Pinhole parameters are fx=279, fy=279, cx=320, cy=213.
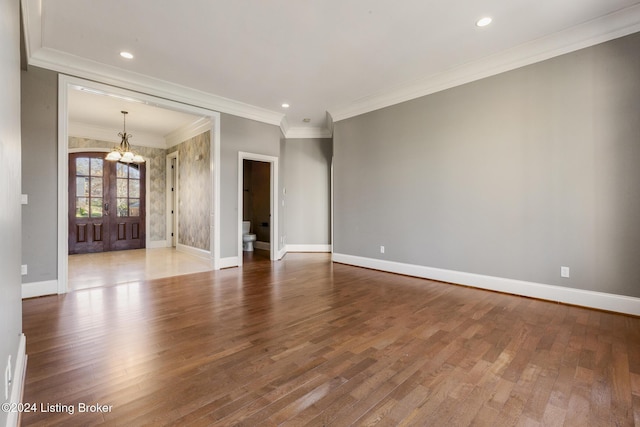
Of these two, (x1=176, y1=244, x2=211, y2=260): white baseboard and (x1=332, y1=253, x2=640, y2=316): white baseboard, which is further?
(x1=176, y1=244, x2=211, y2=260): white baseboard

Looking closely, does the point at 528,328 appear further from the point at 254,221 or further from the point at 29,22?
the point at 254,221

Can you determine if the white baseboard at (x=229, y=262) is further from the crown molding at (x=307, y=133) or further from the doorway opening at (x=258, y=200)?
the crown molding at (x=307, y=133)

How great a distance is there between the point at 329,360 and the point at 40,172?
4.24 metres

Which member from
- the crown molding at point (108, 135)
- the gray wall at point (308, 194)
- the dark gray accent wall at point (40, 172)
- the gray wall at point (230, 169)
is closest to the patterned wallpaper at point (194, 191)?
the crown molding at point (108, 135)

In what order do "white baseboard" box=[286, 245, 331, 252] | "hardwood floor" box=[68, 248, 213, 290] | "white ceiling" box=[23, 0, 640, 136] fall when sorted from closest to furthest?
"white ceiling" box=[23, 0, 640, 136] → "hardwood floor" box=[68, 248, 213, 290] → "white baseboard" box=[286, 245, 331, 252]

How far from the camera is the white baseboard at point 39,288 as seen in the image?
3.43m

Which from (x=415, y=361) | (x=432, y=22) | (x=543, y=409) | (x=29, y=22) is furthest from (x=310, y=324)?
(x=29, y=22)

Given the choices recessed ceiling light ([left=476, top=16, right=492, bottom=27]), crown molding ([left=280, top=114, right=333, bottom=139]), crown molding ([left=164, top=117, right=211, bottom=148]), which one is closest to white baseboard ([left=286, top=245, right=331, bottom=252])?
crown molding ([left=280, top=114, right=333, bottom=139])

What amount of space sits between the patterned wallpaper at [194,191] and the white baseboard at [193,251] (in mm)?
82

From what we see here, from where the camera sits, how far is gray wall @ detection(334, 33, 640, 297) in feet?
9.86

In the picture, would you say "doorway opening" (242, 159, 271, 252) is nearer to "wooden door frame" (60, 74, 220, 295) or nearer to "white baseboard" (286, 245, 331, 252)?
"white baseboard" (286, 245, 331, 252)

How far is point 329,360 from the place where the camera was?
6.76ft

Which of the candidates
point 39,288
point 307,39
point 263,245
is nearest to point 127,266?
point 39,288

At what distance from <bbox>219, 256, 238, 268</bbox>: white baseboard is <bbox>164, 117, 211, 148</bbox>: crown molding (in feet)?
9.21
